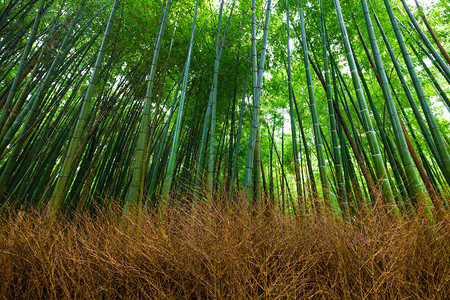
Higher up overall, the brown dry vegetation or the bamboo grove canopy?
the bamboo grove canopy

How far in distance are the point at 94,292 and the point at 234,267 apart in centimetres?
66

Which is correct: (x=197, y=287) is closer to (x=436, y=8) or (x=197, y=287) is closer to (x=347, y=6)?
(x=347, y=6)

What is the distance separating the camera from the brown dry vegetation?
1059mm

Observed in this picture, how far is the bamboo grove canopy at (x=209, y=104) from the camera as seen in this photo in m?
1.88

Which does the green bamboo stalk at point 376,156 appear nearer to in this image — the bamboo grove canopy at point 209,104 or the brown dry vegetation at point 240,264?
the bamboo grove canopy at point 209,104

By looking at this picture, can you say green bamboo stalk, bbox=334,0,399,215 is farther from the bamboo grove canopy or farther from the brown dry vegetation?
the brown dry vegetation

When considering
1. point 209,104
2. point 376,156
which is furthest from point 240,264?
point 209,104

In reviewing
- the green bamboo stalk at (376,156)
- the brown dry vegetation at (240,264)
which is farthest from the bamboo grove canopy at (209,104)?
the brown dry vegetation at (240,264)

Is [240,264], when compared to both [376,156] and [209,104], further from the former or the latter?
[209,104]

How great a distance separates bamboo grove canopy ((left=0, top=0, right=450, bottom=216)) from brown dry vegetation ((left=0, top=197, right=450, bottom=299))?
256 mm

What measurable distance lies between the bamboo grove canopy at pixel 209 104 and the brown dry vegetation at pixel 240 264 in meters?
0.26

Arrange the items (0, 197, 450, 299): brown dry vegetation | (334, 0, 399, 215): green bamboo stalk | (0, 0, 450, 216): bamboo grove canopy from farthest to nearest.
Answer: (0, 0, 450, 216): bamboo grove canopy < (334, 0, 399, 215): green bamboo stalk < (0, 197, 450, 299): brown dry vegetation

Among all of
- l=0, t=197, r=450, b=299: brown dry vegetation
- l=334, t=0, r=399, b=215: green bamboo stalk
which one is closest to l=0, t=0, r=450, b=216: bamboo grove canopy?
l=334, t=0, r=399, b=215: green bamboo stalk

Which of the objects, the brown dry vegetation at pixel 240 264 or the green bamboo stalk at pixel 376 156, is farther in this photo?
the green bamboo stalk at pixel 376 156
